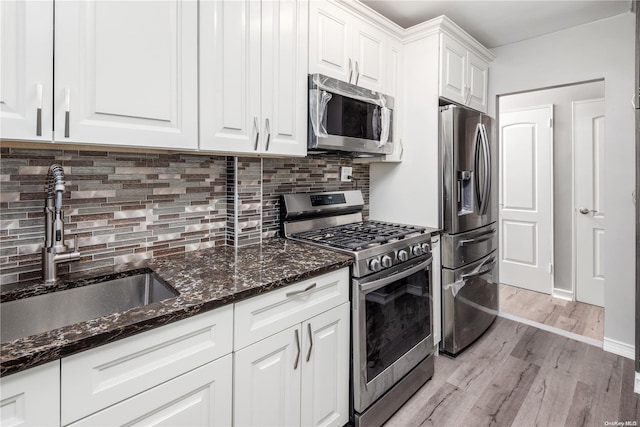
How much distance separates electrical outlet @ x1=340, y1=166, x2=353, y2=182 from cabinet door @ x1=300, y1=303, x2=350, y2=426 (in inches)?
46.4

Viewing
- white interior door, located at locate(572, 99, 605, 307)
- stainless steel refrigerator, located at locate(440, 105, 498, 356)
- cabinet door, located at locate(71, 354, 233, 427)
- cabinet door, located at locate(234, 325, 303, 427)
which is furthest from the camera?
white interior door, located at locate(572, 99, 605, 307)

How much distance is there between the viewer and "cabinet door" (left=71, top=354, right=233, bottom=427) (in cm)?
91

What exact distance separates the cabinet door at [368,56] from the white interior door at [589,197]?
2386 millimetres

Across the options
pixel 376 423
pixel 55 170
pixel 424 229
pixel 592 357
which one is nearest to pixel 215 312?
pixel 55 170

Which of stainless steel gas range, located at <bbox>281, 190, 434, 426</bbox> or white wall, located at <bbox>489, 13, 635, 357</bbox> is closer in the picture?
stainless steel gas range, located at <bbox>281, 190, 434, 426</bbox>

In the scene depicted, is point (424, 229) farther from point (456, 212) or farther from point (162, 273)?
point (162, 273)

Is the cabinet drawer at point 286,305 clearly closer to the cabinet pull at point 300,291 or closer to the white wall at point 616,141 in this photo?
the cabinet pull at point 300,291

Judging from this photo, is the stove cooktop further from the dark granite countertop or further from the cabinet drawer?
the cabinet drawer

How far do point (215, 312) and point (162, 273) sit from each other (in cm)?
39

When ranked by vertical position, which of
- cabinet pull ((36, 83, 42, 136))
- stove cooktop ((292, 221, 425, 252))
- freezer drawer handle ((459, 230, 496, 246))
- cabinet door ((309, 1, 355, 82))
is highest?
cabinet door ((309, 1, 355, 82))

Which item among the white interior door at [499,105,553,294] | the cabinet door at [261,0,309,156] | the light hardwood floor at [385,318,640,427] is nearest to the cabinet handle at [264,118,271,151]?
the cabinet door at [261,0,309,156]

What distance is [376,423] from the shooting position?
1691mm

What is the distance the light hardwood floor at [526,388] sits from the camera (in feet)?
5.84

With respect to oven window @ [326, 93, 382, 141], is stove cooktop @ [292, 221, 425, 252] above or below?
below
